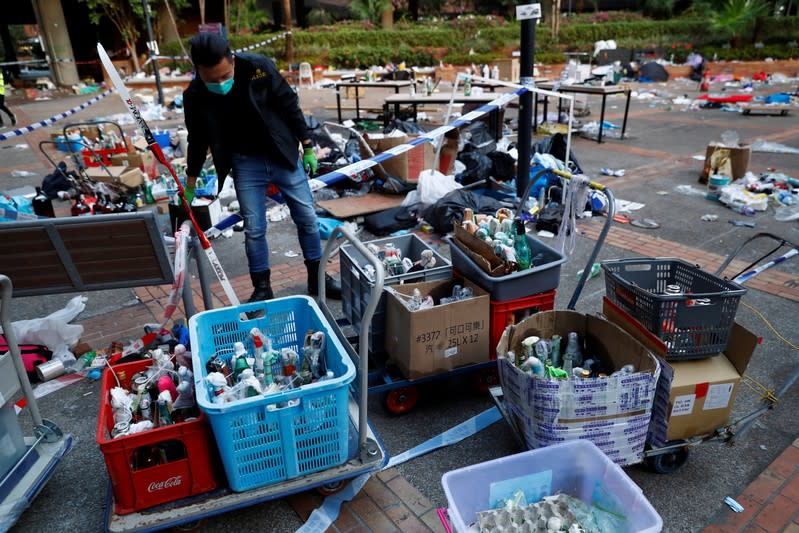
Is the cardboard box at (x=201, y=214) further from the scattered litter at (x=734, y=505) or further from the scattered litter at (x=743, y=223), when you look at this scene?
the scattered litter at (x=743, y=223)

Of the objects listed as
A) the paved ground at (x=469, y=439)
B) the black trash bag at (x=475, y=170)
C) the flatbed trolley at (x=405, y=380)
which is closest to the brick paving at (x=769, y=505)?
the paved ground at (x=469, y=439)

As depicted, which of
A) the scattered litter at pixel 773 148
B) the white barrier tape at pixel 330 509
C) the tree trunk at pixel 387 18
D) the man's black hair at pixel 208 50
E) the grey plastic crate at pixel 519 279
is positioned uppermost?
the tree trunk at pixel 387 18

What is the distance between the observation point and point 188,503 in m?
2.26

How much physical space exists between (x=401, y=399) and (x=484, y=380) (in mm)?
517

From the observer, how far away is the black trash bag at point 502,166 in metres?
6.86

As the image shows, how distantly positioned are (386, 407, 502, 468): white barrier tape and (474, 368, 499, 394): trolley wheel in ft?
0.44

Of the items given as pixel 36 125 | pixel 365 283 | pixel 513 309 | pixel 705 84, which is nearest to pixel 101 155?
pixel 36 125

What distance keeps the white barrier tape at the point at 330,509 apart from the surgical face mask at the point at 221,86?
2427 mm

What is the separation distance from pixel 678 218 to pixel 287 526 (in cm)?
551

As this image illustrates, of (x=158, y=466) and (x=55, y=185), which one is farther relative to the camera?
(x=55, y=185)

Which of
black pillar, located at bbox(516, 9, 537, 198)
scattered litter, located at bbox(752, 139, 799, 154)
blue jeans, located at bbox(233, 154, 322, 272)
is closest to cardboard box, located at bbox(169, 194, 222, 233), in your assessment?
blue jeans, located at bbox(233, 154, 322, 272)

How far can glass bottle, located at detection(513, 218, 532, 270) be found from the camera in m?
3.26

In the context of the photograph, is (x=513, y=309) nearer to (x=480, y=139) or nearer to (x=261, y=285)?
(x=261, y=285)

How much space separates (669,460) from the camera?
2619 mm
